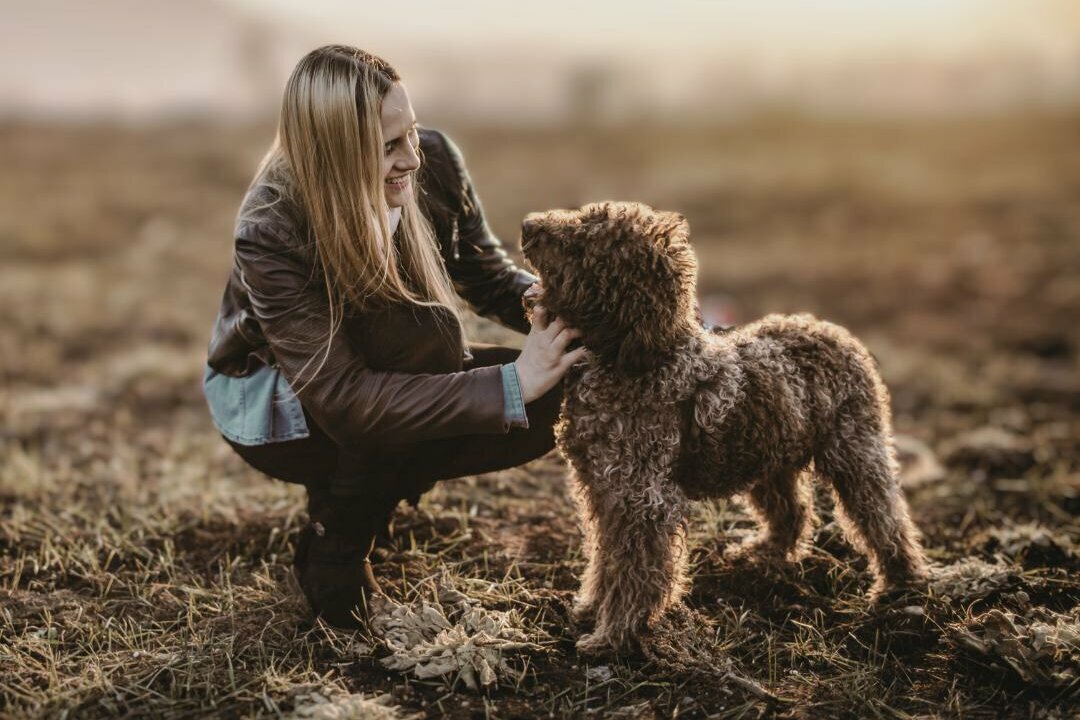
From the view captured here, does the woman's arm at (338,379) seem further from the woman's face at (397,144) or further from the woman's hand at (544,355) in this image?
the woman's face at (397,144)

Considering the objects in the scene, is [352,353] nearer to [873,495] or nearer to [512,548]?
[512,548]

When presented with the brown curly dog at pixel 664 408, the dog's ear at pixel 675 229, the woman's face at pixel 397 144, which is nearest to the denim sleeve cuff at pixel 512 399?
the brown curly dog at pixel 664 408

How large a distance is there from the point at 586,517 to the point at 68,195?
46.0 ft

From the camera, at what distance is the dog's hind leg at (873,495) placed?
368 centimetres

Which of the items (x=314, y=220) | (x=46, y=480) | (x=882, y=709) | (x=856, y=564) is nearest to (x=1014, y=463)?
(x=856, y=564)

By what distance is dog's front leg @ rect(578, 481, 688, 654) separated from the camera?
10.9 feet

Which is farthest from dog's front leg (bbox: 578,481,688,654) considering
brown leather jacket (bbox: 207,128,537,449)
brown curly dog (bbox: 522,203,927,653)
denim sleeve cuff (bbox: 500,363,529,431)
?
brown leather jacket (bbox: 207,128,537,449)

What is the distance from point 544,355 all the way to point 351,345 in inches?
32.2

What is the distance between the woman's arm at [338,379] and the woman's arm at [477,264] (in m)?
0.92

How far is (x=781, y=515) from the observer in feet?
13.6

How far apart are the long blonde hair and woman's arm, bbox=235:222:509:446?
69 millimetres

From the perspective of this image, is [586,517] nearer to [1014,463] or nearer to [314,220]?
[314,220]

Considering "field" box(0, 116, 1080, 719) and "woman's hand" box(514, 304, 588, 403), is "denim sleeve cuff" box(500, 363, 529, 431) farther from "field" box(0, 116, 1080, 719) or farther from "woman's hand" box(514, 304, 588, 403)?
"field" box(0, 116, 1080, 719)

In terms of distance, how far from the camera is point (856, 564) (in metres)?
4.29
